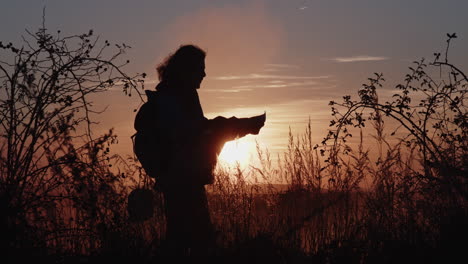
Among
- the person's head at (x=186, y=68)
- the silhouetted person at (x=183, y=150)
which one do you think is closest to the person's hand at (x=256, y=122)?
the silhouetted person at (x=183, y=150)

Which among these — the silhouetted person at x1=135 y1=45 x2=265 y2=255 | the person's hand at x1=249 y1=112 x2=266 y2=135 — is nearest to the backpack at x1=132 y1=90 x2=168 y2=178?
the silhouetted person at x1=135 y1=45 x2=265 y2=255

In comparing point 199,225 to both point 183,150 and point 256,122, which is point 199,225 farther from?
point 256,122

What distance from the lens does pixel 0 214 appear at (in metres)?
4.31

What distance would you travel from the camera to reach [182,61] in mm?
4680

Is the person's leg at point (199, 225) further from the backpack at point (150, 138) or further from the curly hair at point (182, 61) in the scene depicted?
the curly hair at point (182, 61)

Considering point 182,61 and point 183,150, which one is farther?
point 182,61

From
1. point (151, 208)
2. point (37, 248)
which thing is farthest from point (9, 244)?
point (151, 208)

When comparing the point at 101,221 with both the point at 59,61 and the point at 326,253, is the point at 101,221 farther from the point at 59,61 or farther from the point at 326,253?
the point at 326,253

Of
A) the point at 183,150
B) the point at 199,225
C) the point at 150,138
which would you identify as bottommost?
the point at 199,225

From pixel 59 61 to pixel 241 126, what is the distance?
5.08ft

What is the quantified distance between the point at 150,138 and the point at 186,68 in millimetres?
627

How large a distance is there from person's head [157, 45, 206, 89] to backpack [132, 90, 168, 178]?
0.74ft

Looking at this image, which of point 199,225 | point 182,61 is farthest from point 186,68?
point 199,225

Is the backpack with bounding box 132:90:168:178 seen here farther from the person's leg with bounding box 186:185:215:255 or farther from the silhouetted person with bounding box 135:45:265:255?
the person's leg with bounding box 186:185:215:255
